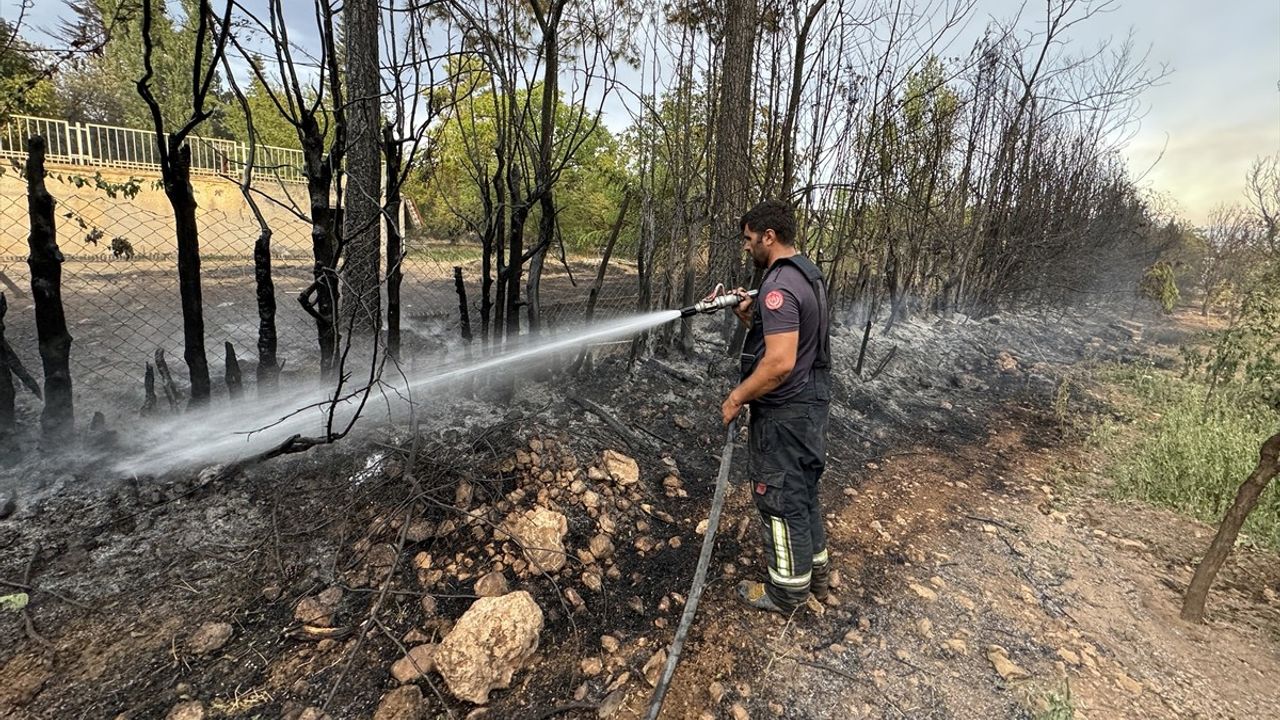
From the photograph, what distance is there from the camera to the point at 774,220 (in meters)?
2.56

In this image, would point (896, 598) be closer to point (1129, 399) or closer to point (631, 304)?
point (631, 304)

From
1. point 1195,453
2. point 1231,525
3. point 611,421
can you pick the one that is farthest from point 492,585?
point 1195,453

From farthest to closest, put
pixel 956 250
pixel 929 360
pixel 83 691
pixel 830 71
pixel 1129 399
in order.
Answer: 1. pixel 956 250
2. pixel 929 360
3. pixel 1129 399
4. pixel 830 71
5. pixel 83 691

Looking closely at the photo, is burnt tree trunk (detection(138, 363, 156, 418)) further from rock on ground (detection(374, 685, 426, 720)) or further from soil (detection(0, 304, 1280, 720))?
rock on ground (detection(374, 685, 426, 720))

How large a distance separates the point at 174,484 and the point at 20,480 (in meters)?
0.63

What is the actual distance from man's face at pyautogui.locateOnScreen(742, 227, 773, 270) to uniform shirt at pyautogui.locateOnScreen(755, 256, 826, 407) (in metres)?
0.11

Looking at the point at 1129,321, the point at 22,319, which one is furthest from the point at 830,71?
the point at 1129,321

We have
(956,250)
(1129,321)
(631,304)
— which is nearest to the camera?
(631,304)

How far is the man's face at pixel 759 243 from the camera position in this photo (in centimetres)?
259

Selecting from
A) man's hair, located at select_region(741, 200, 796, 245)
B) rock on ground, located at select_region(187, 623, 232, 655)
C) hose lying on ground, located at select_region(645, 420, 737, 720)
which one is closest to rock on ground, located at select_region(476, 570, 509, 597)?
hose lying on ground, located at select_region(645, 420, 737, 720)

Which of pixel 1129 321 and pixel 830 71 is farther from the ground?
pixel 830 71

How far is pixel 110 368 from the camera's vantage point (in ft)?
11.7

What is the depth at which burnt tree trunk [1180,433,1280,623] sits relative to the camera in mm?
2303

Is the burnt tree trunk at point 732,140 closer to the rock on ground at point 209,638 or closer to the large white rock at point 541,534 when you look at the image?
the large white rock at point 541,534
